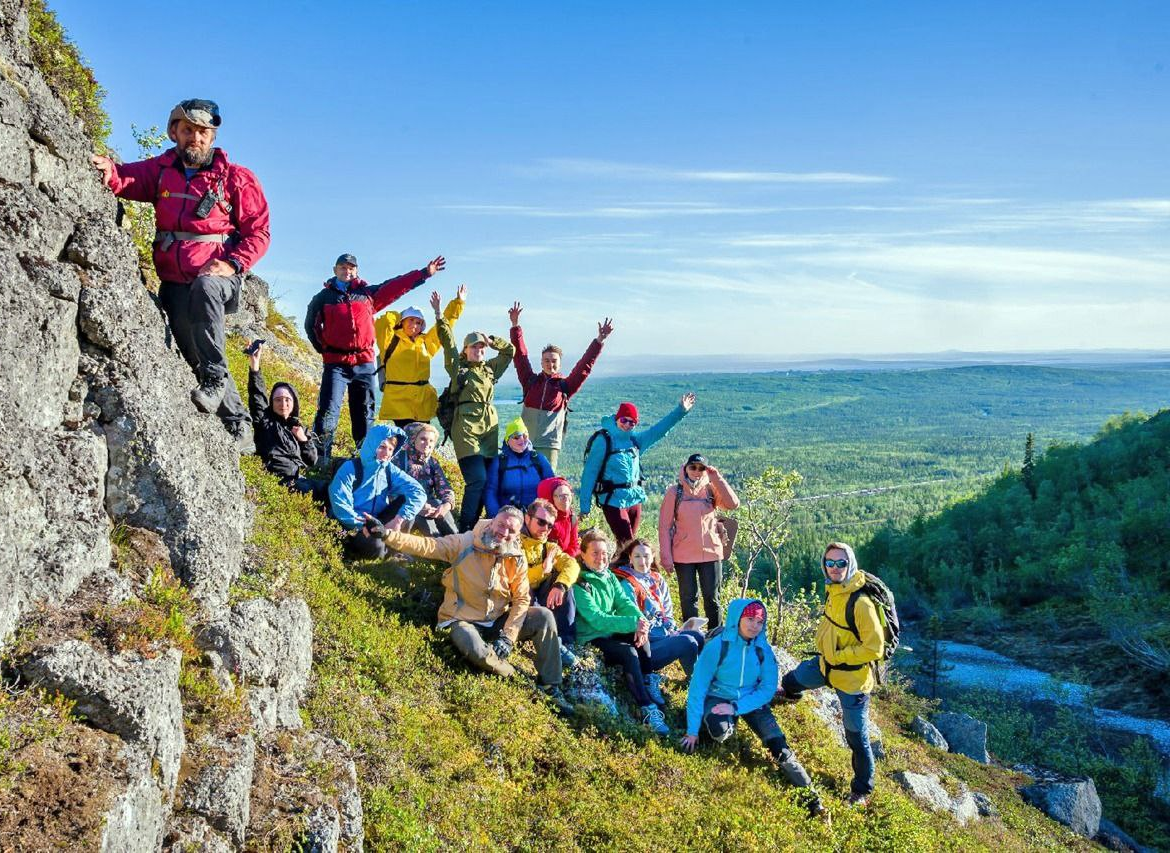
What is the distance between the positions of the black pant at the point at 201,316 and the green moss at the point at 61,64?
2324 mm

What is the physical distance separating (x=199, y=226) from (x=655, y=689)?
8.84 meters

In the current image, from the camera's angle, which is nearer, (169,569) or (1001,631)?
(169,569)

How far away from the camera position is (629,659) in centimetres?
1218

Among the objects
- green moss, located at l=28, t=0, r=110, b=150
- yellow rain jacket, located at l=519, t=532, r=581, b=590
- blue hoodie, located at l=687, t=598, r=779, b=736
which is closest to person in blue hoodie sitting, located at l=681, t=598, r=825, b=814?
blue hoodie, located at l=687, t=598, r=779, b=736

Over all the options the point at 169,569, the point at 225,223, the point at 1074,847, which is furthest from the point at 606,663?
the point at 1074,847

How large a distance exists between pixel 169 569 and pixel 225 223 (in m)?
3.69

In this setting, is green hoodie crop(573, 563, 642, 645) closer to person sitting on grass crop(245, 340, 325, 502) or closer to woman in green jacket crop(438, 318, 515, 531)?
woman in green jacket crop(438, 318, 515, 531)

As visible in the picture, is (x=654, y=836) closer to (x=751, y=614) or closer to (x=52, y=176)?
(x=751, y=614)

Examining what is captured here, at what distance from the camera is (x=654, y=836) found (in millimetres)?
9758

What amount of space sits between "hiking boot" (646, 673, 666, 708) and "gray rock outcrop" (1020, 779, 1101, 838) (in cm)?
1527

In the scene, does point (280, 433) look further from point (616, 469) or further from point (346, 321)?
point (616, 469)

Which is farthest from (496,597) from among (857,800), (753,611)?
(857,800)

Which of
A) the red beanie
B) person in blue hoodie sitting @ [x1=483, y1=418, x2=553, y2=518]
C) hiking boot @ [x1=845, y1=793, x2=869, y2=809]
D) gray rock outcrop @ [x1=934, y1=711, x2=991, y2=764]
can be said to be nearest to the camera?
the red beanie

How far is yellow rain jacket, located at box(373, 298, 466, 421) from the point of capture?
43.6 feet
